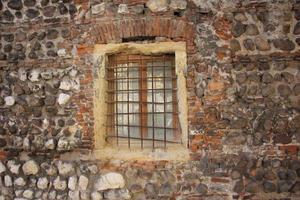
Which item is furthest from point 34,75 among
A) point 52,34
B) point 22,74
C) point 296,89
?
point 296,89

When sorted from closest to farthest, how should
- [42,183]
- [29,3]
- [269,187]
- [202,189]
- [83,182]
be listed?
[269,187] → [202,189] → [83,182] → [42,183] → [29,3]

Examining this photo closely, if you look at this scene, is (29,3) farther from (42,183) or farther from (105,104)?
(42,183)

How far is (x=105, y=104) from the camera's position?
5.42 meters

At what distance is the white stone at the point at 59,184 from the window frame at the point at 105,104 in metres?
0.53

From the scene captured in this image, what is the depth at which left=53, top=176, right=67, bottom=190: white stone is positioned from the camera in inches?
209

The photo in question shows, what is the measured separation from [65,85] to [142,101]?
39.8 inches

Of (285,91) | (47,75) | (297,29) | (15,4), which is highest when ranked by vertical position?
(15,4)

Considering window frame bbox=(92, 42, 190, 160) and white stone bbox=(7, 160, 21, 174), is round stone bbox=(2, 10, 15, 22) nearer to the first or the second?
window frame bbox=(92, 42, 190, 160)

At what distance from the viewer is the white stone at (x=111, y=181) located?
516cm

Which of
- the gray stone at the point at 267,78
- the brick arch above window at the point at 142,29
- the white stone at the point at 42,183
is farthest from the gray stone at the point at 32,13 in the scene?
the gray stone at the point at 267,78

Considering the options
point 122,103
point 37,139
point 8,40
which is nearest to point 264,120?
point 122,103

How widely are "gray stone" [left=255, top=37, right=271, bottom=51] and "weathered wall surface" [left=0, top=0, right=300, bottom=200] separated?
1cm

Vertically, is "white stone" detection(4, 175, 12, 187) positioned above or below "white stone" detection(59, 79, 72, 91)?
below

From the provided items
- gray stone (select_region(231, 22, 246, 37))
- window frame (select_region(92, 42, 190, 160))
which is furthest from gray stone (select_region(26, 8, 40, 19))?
gray stone (select_region(231, 22, 246, 37))
